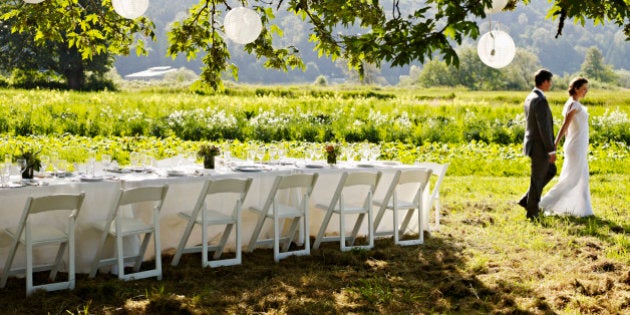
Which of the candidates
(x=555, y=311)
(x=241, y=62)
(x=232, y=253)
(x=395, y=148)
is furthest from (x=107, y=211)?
(x=241, y=62)

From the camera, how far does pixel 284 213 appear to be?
19.9ft

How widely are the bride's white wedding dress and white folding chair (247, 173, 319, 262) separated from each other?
3.27 metres

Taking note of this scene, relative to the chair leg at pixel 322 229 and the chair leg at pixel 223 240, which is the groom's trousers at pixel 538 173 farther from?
the chair leg at pixel 223 240

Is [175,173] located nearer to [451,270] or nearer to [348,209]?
[348,209]

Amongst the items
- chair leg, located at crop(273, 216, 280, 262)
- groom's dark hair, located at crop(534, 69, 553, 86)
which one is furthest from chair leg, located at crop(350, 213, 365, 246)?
groom's dark hair, located at crop(534, 69, 553, 86)

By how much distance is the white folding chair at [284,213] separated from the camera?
5.93 metres

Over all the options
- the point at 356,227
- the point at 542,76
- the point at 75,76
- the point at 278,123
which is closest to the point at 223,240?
the point at 356,227

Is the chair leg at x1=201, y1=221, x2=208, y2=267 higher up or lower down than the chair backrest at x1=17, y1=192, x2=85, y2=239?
lower down

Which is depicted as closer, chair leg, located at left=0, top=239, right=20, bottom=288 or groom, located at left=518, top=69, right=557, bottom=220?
chair leg, located at left=0, top=239, right=20, bottom=288

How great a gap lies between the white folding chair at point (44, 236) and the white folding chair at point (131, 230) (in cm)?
26

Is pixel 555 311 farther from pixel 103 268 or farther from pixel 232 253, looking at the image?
pixel 103 268

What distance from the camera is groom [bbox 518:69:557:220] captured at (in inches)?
295

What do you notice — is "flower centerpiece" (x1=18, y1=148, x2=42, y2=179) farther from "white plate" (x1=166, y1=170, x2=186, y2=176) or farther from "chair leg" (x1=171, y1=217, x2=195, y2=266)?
"chair leg" (x1=171, y1=217, x2=195, y2=266)

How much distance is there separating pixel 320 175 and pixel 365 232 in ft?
2.91
